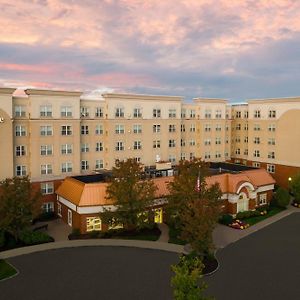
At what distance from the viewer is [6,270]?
2703 centimetres

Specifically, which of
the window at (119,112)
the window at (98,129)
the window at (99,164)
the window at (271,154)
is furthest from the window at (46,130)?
the window at (271,154)

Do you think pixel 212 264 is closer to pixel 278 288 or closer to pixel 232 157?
pixel 278 288

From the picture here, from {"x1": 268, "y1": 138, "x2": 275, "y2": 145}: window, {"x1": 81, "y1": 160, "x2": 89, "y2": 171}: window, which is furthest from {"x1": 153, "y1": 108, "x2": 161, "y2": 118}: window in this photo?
{"x1": 268, "y1": 138, "x2": 275, "y2": 145}: window

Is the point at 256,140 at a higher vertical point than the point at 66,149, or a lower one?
higher

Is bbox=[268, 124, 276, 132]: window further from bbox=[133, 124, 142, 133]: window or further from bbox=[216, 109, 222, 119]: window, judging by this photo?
bbox=[133, 124, 142, 133]: window

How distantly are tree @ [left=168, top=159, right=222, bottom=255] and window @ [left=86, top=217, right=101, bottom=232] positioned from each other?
8.32 meters

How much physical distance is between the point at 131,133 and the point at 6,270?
30.2 metres

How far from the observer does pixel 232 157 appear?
69.4 meters

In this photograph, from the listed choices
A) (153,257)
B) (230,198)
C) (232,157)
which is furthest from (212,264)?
(232,157)

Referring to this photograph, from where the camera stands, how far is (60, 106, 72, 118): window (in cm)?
4662

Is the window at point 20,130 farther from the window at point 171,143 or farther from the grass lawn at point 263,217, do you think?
the grass lawn at point 263,217

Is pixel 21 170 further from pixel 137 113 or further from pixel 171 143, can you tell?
pixel 171 143

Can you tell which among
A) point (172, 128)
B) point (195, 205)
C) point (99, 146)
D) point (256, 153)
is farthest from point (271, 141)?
point (195, 205)

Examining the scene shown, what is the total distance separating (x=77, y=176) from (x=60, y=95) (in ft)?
37.7
